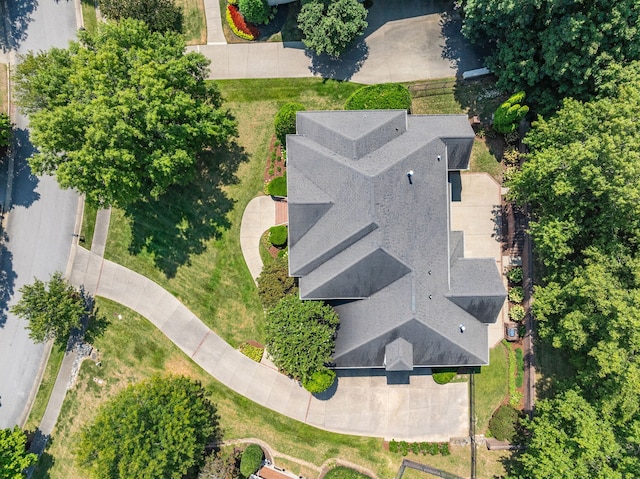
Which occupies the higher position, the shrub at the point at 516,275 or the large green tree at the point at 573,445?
the shrub at the point at 516,275

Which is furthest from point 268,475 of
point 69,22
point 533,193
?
point 69,22

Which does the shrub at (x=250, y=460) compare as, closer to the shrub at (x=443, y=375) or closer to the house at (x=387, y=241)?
the house at (x=387, y=241)

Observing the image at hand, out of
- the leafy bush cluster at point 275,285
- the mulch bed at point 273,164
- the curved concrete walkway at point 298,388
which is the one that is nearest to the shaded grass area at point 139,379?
the curved concrete walkway at point 298,388

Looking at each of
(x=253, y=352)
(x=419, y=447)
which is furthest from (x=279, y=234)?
A: (x=419, y=447)

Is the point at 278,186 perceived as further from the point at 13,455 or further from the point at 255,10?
the point at 13,455

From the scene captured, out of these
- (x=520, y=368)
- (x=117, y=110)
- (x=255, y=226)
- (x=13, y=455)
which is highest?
(x=117, y=110)

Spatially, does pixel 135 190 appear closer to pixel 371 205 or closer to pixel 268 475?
pixel 371 205

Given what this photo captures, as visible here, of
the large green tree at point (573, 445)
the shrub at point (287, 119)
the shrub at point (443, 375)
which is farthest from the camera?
the shrub at point (443, 375)
